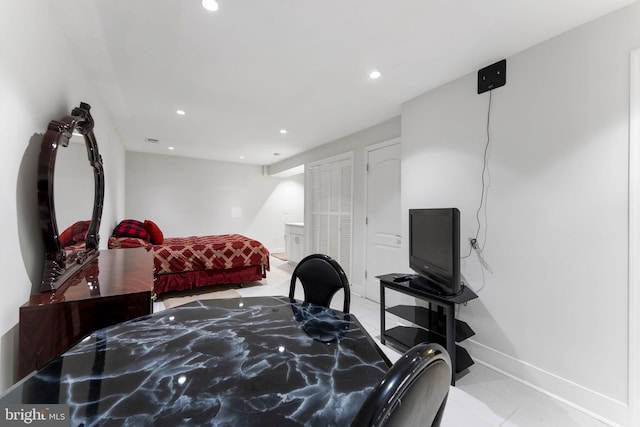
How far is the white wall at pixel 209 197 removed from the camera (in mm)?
5398

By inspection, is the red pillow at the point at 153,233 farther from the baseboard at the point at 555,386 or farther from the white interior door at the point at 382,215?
the baseboard at the point at 555,386

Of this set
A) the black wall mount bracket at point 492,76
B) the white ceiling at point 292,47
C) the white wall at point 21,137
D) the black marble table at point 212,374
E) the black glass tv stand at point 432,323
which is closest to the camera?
the black marble table at point 212,374

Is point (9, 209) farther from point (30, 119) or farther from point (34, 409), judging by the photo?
point (34, 409)

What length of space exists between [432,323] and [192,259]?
125 inches

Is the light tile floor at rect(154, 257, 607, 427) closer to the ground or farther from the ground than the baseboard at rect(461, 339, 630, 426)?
closer to the ground

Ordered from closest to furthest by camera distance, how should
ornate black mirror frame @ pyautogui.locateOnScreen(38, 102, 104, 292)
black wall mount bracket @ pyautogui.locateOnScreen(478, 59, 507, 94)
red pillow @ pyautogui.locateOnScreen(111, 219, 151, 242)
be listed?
ornate black mirror frame @ pyautogui.locateOnScreen(38, 102, 104, 292), black wall mount bracket @ pyautogui.locateOnScreen(478, 59, 507, 94), red pillow @ pyautogui.locateOnScreen(111, 219, 151, 242)

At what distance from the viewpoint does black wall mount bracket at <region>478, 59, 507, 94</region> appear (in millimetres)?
1982

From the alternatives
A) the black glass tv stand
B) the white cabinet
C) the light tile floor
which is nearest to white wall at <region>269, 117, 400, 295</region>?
the black glass tv stand

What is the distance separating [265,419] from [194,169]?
Answer: 243 inches

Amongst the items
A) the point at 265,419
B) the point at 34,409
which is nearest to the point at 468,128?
the point at 265,419

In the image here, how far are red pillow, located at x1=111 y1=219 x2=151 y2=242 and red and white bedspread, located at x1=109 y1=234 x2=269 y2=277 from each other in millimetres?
107

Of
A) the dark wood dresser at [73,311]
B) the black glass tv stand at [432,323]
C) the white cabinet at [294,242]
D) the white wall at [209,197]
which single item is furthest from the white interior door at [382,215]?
the white wall at [209,197]

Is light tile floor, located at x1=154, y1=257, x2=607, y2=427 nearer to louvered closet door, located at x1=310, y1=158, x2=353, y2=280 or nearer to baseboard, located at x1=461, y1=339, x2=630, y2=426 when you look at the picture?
baseboard, located at x1=461, y1=339, x2=630, y2=426

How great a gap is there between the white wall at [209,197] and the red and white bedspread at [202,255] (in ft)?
7.13
